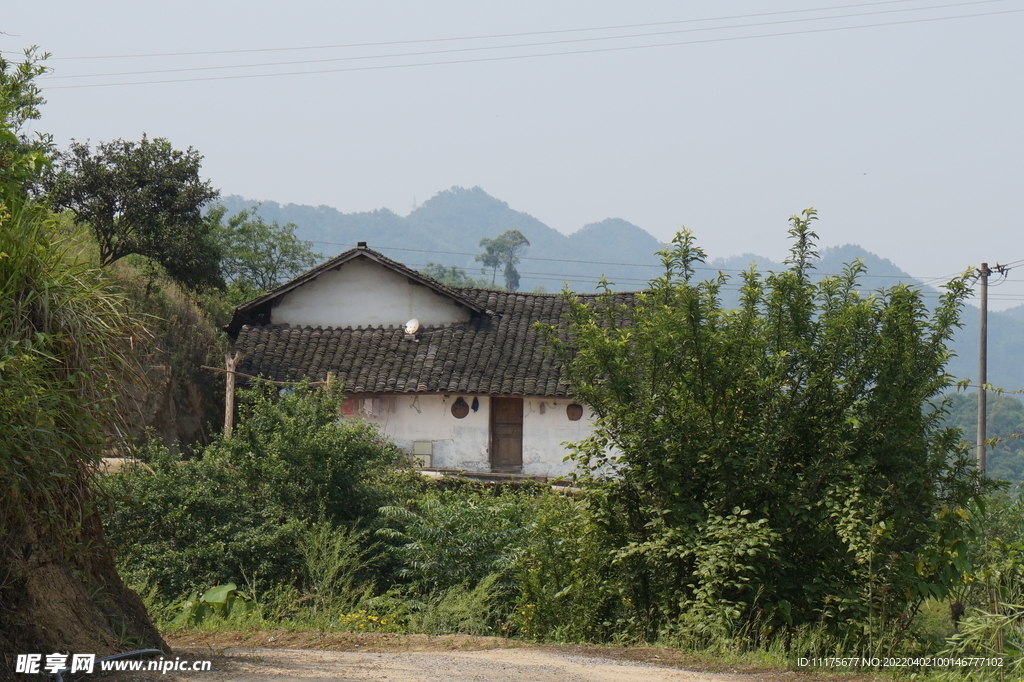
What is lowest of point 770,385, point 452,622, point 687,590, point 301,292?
point 452,622

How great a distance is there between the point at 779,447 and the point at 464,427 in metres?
15.7

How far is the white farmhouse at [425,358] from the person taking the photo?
76.4ft

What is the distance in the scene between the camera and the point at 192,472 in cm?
1202

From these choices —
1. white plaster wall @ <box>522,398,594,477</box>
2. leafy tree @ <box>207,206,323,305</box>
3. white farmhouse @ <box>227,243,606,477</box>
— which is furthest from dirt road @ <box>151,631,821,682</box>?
leafy tree @ <box>207,206,323,305</box>

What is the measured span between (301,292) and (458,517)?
54.3ft

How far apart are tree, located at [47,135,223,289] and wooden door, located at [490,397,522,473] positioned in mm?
8828

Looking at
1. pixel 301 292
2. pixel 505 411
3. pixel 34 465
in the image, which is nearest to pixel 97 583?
pixel 34 465

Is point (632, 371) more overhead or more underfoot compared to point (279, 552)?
more overhead

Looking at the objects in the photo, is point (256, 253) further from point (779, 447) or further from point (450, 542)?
point (779, 447)

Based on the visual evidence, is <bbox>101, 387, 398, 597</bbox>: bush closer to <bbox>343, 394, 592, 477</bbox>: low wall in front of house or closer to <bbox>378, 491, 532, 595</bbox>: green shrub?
<bbox>378, 491, 532, 595</bbox>: green shrub

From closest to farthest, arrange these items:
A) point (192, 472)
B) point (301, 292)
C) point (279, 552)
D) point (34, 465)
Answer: point (34, 465) < point (279, 552) < point (192, 472) < point (301, 292)

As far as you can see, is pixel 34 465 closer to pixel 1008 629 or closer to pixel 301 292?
pixel 1008 629

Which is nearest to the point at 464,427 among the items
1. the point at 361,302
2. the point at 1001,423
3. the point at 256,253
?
the point at 361,302

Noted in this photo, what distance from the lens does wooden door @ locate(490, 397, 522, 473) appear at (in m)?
23.8
